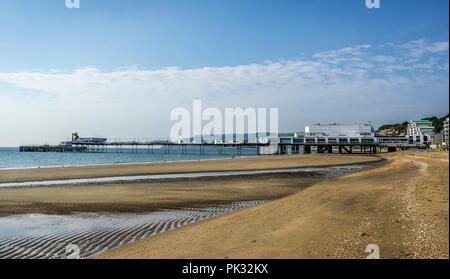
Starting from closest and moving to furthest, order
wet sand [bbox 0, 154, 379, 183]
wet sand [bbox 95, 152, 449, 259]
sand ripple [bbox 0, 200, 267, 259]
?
1. wet sand [bbox 95, 152, 449, 259]
2. sand ripple [bbox 0, 200, 267, 259]
3. wet sand [bbox 0, 154, 379, 183]

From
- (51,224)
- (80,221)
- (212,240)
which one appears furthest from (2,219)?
(212,240)

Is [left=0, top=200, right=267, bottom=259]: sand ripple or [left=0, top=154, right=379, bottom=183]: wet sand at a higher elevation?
[left=0, top=200, right=267, bottom=259]: sand ripple

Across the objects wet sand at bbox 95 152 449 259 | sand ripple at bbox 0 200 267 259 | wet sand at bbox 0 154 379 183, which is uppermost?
wet sand at bbox 95 152 449 259

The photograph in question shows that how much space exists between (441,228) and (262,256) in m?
3.41

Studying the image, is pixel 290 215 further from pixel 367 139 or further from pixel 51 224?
pixel 367 139

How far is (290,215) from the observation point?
8.34 m
